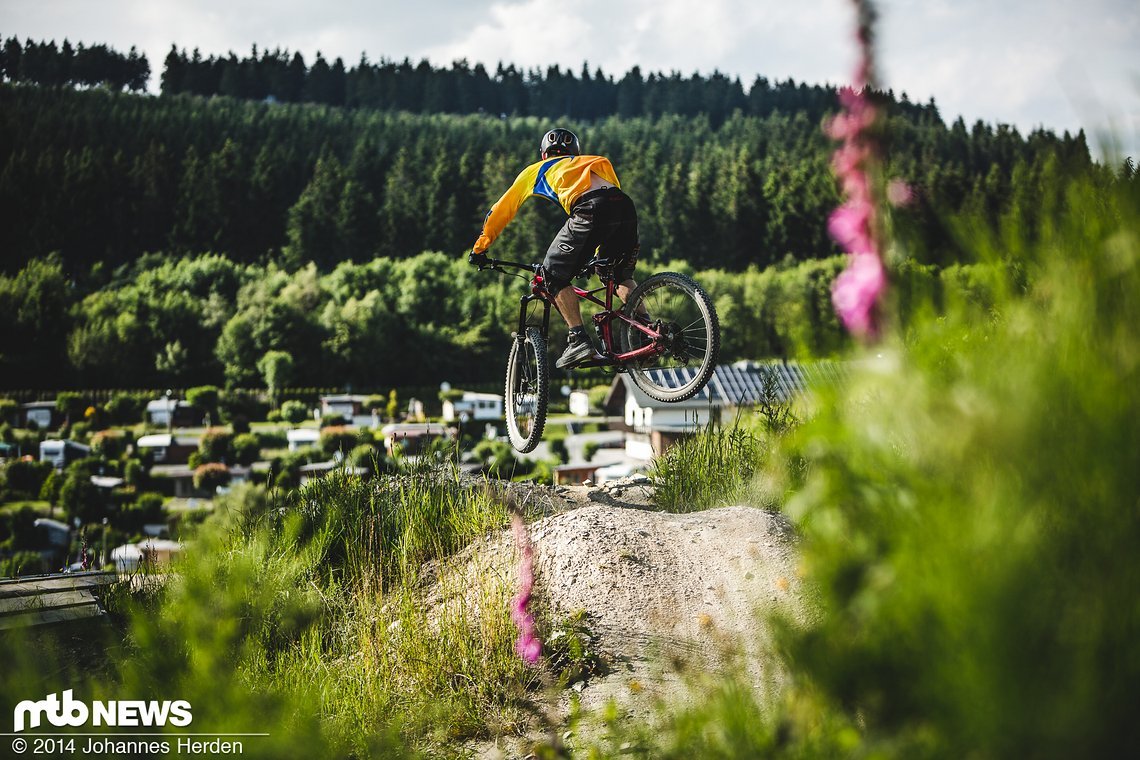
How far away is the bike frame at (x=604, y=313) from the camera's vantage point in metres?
5.77

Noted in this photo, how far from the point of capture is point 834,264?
323 feet

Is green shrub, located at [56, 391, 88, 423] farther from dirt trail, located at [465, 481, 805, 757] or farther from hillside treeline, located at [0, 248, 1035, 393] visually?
dirt trail, located at [465, 481, 805, 757]

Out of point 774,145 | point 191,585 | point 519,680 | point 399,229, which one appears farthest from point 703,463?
point 774,145

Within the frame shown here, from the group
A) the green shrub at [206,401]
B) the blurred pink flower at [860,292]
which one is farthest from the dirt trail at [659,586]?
the green shrub at [206,401]

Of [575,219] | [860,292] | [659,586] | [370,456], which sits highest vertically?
[575,219]

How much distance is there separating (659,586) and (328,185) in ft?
396

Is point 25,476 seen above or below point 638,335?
below

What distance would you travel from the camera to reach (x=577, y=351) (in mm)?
5961

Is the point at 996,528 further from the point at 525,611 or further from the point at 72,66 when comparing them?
the point at 72,66

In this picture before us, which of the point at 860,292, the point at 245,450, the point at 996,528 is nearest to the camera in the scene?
the point at 996,528

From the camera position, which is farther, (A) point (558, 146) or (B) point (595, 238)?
(A) point (558, 146)

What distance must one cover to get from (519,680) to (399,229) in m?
116

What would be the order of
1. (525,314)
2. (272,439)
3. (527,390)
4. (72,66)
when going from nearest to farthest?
(525,314) < (527,390) < (272,439) < (72,66)

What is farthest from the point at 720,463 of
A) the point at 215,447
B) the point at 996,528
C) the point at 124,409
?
the point at 124,409
